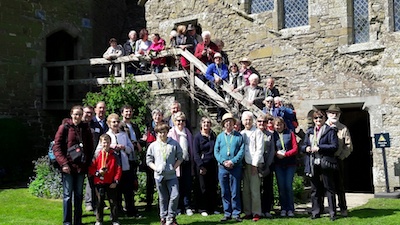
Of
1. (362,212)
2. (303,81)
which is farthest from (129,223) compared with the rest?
(303,81)

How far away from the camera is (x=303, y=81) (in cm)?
1193

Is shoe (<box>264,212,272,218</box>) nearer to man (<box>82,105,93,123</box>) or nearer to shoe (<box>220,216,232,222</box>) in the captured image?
shoe (<box>220,216,232,222</box>)

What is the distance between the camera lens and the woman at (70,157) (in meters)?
7.20

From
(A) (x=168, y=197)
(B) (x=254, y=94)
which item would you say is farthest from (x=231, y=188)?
(B) (x=254, y=94)

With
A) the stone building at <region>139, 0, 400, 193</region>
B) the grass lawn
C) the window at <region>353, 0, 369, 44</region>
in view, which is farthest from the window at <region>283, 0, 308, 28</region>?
the grass lawn

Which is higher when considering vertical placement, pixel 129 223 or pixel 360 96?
pixel 360 96

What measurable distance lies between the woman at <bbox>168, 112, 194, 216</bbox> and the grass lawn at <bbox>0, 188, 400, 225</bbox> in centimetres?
32

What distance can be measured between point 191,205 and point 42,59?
8485mm

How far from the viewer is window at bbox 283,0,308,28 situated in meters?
12.2

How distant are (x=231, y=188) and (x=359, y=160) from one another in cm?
753

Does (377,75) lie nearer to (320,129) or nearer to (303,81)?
(303,81)

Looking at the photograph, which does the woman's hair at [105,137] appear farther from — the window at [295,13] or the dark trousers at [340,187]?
the window at [295,13]

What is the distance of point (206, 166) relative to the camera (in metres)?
8.23

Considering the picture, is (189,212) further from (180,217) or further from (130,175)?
(130,175)
